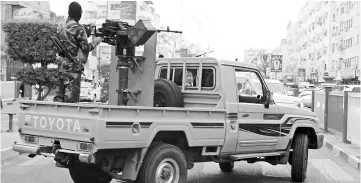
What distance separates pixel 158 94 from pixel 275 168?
3911 mm

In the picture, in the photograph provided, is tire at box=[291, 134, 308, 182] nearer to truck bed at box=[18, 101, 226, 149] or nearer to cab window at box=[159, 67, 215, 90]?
cab window at box=[159, 67, 215, 90]

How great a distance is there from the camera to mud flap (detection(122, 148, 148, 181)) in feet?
19.2

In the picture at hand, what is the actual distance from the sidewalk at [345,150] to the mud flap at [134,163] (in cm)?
678

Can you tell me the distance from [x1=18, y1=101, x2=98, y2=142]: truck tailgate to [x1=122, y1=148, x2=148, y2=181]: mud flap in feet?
2.26

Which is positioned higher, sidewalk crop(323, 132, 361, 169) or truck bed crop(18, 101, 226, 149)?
truck bed crop(18, 101, 226, 149)

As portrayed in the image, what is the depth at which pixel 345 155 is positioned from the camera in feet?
40.6

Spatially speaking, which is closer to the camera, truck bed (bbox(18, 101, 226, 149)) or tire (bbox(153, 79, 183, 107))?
truck bed (bbox(18, 101, 226, 149))

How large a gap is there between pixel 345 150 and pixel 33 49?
1291 cm

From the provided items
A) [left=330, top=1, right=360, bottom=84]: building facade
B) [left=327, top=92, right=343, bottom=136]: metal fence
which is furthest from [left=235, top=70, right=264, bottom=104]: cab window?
[left=330, top=1, right=360, bottom=84]: building facade

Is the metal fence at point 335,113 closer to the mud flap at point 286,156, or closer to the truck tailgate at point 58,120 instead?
the mud flap at point 286,156

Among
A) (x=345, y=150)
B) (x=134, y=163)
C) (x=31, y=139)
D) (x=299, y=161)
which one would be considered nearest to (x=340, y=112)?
(x=345, y=150)

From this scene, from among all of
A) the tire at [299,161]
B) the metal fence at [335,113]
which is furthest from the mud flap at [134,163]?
the metal fence at [335,113]

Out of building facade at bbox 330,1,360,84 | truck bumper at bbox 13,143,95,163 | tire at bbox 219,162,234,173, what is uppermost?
building facade at bbox 330,1,360,84

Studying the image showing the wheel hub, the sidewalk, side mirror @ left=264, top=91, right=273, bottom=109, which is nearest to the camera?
the wheel hub
